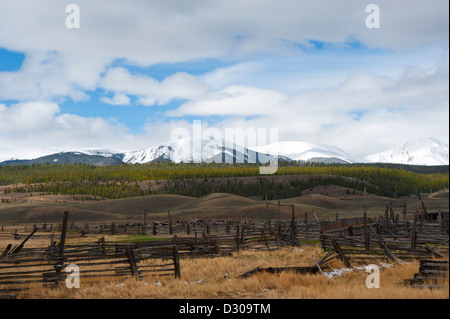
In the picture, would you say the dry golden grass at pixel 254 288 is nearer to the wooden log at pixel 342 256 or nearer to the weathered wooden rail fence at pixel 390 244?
the wooden log at pixel 342 256

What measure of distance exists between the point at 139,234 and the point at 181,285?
40.1 m

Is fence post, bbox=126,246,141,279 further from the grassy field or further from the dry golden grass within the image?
the grassy field

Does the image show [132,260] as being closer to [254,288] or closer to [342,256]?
[254,288]

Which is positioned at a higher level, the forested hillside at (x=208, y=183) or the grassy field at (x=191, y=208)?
the forested hillside at (x=208, y=183)

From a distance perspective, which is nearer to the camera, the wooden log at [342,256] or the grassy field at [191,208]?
the wooden log at [342,256]

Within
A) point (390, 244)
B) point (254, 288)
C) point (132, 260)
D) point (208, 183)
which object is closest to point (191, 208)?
point (208, 183)
